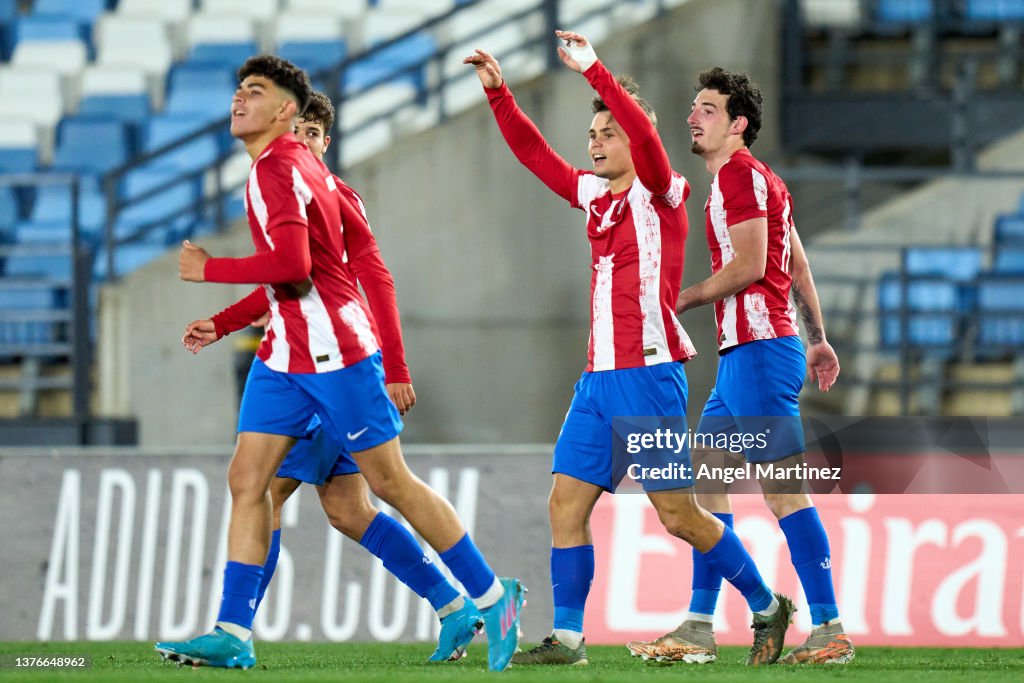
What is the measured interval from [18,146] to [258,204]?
880cm

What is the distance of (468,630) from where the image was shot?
554 centimetres

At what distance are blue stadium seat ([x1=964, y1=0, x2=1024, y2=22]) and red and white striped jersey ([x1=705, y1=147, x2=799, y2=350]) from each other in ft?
26.4

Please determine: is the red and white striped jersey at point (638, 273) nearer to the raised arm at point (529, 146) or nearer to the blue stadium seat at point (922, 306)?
the raised arm at point (529, 146)

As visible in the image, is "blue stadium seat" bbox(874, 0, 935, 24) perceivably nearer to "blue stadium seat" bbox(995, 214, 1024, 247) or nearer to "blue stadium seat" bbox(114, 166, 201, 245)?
"blue stadium seat" bbox(995, 214, 1024, 247)

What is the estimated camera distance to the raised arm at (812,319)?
19.2ft

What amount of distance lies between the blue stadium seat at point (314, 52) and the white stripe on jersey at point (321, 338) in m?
8.74

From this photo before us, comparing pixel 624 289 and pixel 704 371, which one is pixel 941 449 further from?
pixel 624 289

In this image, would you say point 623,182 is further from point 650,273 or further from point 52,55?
point 52,55

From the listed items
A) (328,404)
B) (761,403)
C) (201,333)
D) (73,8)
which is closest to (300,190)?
(328,404)

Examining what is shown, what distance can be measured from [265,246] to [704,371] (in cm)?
631

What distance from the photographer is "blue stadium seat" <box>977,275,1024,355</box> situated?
10508mm

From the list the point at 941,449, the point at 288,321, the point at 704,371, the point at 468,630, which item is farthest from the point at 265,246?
the point at 704,371

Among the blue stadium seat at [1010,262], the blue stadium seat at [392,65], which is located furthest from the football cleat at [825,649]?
the blue stadium seat at [392,65]

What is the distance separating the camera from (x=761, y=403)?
218 inches
